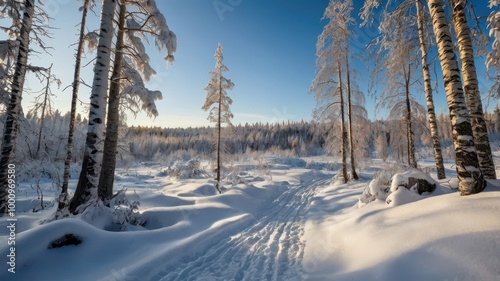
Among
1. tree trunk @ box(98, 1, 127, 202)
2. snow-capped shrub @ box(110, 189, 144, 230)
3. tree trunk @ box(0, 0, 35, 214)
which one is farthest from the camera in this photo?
tree trunk @ box(0, 0, 35, 214)

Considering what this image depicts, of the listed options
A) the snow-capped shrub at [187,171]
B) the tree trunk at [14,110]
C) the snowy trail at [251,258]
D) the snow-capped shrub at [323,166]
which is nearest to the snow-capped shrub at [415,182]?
the snowy trail at [251,258]

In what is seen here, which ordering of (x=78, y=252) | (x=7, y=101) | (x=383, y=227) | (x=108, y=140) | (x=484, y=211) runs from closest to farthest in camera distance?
(x=484, y=211)
(x=78, y=252)
(x=383, y=227)
(x=108, y=140)
(x=7, y=101)

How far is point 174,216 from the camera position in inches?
236

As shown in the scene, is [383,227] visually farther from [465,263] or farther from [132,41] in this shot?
[132,41]

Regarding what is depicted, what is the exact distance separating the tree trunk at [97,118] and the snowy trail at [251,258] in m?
3.09

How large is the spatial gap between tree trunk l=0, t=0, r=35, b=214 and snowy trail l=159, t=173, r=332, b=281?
6271mm

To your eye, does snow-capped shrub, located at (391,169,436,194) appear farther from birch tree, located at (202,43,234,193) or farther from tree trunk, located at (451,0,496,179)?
birch tree, located at (202,43,234,193)

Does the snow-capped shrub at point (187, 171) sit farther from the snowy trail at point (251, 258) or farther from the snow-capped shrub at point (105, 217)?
the snowy trail at point (251, 258)

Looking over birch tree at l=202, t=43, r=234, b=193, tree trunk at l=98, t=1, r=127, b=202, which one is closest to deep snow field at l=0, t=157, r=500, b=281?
tree trunk at l=98, t=1, r=127, b=202

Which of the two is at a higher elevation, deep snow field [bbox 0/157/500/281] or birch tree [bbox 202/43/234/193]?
birch tree [bbox 202/43/234/193]

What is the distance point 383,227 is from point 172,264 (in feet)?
12.3

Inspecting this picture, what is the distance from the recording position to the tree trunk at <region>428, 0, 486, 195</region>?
369 cm

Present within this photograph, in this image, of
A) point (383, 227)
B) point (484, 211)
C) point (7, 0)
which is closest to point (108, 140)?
point (7, 0)

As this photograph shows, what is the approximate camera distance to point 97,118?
5375mm
